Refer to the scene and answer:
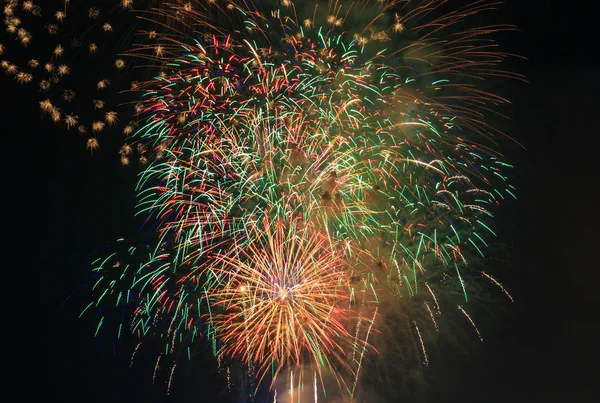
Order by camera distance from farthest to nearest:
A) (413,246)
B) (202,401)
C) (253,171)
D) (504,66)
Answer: (504,66), (202,401), (413,246), (253,171)

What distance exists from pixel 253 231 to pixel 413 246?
2.53 m

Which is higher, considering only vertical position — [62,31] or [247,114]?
[62,31]

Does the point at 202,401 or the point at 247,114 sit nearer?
the point at 247,114

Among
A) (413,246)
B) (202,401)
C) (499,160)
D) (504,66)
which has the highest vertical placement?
(504,66)

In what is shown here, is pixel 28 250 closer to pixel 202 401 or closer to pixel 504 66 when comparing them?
pixel 202 401

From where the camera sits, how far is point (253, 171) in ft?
22.2

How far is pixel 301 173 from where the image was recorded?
6.76 meters

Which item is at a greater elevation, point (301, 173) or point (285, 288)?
point (301, 173)

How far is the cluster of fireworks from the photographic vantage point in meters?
6.83

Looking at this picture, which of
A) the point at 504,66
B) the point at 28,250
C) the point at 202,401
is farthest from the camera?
the point at 28,250

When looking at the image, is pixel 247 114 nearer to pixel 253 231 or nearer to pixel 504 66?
pixel 253 231

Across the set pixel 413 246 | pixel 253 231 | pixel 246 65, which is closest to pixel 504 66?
pixel 413 246

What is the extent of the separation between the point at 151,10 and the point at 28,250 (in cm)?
549

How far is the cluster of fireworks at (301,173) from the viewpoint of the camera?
22.4 ft
